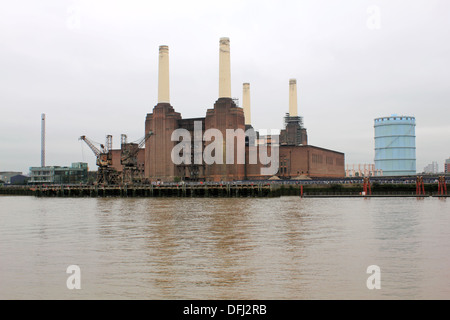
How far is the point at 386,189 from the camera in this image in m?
90.8

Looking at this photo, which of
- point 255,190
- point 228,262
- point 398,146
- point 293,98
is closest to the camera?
point 228,262

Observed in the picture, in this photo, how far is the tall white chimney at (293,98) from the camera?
141375 mm

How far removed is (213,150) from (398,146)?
77289 millimetres

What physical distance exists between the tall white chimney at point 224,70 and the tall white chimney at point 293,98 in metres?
29.7

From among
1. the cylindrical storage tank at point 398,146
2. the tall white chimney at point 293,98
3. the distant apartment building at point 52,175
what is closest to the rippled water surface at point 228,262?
the tall white chimney at point 293,98

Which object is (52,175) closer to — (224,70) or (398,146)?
(224,70)

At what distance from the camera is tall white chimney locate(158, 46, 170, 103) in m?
120

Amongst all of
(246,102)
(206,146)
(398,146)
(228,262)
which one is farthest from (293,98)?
(228,262)

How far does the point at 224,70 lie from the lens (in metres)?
117

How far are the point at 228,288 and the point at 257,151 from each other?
390 ft

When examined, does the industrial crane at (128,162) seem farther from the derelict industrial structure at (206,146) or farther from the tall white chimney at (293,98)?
the tall white chimney at (293,98)

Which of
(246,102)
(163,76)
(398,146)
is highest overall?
(163,76)
